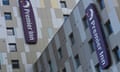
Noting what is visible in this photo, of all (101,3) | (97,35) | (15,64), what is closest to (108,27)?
(97,35)

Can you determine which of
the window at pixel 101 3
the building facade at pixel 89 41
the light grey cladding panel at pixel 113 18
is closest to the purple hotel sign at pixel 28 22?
the building facade at pixel 89 41

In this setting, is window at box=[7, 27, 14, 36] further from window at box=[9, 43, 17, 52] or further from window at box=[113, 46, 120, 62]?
window at box=[113, 46, 120, 62]

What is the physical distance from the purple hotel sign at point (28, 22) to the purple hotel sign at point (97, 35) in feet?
64.5

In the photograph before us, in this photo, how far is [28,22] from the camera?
62.2 meters

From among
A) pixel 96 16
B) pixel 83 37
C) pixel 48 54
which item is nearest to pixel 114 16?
pixel 96 16

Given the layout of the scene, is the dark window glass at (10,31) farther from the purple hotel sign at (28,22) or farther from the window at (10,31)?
the purple hotel sign at (28,22)

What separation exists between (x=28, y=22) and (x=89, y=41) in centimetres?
2035

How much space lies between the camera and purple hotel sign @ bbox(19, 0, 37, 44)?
6119 centimetres

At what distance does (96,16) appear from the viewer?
41.6 metres

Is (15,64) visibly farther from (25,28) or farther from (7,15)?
(7,15)

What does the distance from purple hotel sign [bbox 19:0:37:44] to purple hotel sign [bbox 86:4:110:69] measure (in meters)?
19.7

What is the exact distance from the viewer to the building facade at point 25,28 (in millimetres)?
59656

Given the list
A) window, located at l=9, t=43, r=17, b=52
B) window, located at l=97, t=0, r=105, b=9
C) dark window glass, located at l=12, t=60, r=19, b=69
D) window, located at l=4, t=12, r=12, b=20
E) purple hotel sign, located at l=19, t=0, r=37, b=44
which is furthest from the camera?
window, located at l=4, t=12, r=12, b=20

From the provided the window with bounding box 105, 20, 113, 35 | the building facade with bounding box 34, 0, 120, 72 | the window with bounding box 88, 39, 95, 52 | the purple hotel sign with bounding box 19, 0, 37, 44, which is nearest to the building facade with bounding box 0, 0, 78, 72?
the purple hotel sign with bounding box 19, 0, 37, 44
